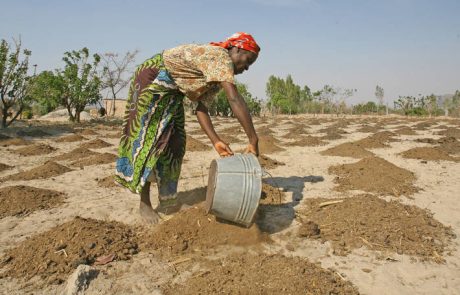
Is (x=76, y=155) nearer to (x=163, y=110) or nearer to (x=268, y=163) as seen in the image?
(x=268, y=163)

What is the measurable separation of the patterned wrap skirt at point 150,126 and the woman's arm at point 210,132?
0.24 m

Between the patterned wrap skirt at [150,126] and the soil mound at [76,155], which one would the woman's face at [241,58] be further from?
the soil mound at [76,155]

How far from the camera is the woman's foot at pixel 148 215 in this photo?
10.8 feet

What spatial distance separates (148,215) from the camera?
330 centimetres

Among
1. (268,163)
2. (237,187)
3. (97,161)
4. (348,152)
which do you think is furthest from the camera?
(348,152)

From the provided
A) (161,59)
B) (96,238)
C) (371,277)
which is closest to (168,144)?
(161,59)

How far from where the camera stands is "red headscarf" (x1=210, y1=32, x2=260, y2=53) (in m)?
2.63

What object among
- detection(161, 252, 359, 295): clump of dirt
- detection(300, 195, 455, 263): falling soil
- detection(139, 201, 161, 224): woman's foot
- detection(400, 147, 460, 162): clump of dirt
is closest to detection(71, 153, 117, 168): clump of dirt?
detection(139, 201, 161, 224): woman's foot

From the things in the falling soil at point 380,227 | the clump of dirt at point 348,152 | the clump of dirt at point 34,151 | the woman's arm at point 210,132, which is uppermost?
the woman's arm at point 210,132

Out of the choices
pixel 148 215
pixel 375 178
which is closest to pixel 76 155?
pixel 148 215

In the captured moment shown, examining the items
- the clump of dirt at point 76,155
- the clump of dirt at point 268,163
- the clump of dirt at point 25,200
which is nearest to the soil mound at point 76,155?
the clump of dirt at point 76,155

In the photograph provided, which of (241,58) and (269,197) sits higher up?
(241,58)

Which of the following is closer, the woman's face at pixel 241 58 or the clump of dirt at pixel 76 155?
the woman's face at pixel 241 58

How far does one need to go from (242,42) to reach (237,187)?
1.04 meters
